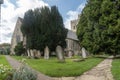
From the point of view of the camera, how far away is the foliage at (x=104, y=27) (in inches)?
1232

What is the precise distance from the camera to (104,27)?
108ft

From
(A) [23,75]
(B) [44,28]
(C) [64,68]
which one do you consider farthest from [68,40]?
(A) [23,75]

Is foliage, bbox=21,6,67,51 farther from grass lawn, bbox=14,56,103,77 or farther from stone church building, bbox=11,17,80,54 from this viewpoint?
grass lawn, bbox=14,56,103,77

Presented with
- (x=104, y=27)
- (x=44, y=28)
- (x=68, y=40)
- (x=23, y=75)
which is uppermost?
(x=44, y=28)

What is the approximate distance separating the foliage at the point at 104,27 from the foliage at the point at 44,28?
1135 cm

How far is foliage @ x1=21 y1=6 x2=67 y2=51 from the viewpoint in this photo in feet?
148

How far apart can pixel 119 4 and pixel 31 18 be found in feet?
66.9

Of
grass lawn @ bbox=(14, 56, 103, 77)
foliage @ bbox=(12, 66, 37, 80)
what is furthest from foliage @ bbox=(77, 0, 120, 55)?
foliage @ bbox=(12, 66, 37, 80)

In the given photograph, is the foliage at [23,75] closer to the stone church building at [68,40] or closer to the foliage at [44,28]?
the foliage at [44,28]

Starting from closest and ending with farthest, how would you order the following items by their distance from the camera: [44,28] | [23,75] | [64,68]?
[23,75] → [64,68] → [44,28]

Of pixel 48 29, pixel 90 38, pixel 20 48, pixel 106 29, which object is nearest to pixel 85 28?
pixel 90 38

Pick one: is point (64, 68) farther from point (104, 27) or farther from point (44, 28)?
point (44, 28)

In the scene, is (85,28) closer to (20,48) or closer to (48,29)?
(48,29)

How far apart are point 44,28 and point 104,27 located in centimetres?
1505
